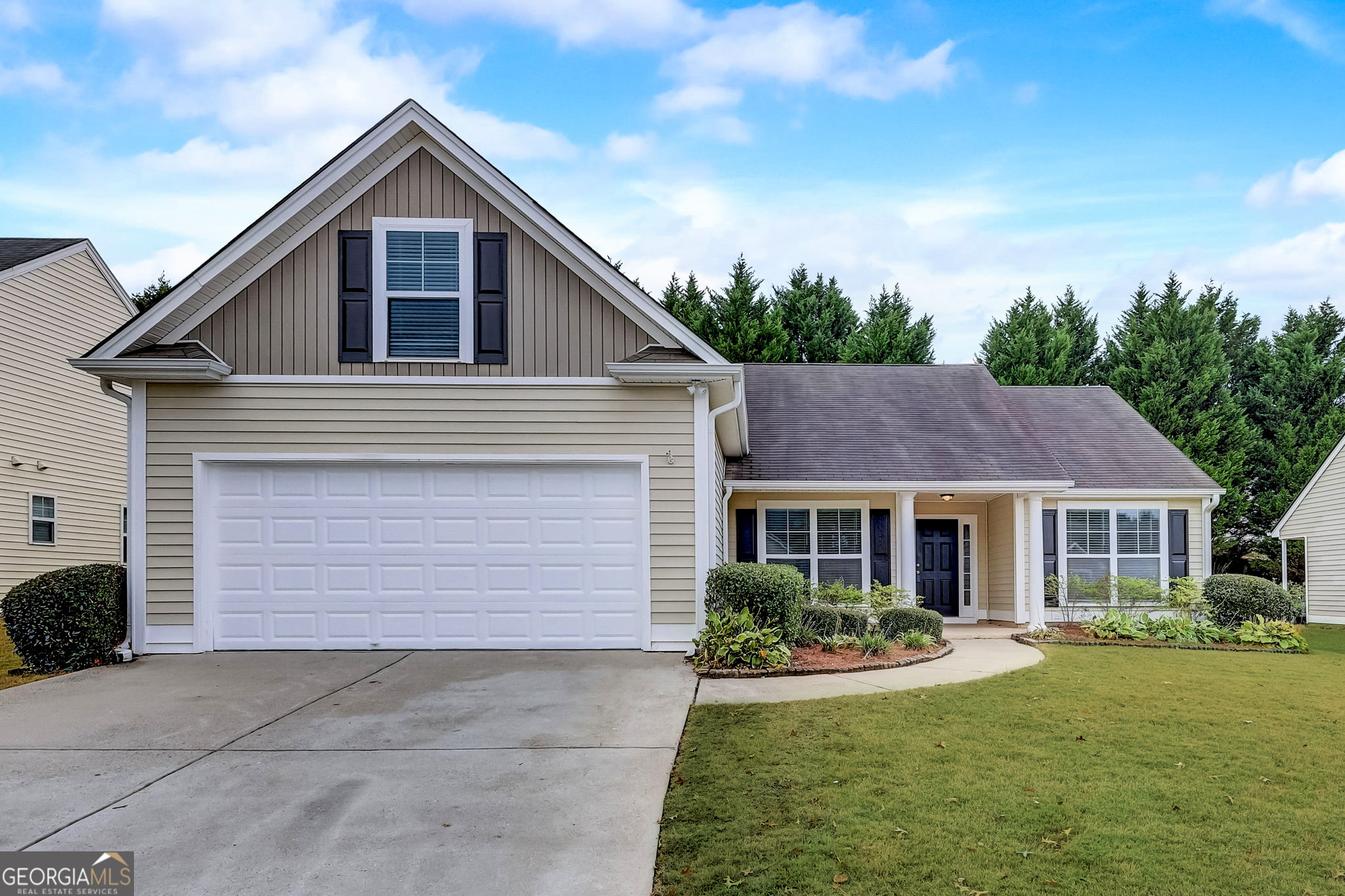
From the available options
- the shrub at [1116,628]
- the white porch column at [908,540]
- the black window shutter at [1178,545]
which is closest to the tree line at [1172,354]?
the black window shutter at [1178,545]

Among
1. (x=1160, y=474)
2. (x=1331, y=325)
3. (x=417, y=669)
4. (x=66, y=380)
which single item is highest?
(x=1331, y=325)

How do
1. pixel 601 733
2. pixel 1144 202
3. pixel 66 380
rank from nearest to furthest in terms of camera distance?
pixel 601 733 < pixel 66 380 < pixel 1144 202

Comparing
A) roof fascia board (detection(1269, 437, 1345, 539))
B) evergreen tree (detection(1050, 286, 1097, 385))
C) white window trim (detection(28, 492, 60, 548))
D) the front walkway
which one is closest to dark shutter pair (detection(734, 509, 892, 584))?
the front walkway

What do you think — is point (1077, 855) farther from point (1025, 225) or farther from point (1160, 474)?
point (1025, 225)

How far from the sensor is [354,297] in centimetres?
996

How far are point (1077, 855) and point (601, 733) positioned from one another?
327 centimetres

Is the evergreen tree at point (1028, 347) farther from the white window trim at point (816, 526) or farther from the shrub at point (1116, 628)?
the shrub at point (1116, 628)

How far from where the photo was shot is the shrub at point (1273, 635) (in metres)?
12.4

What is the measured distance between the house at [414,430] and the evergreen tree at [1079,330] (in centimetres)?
2320

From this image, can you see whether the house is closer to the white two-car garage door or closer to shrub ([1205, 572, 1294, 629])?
the white two-car garage door

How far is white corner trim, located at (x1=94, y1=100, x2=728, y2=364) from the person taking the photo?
963 centimetres

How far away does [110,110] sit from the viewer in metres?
17.6

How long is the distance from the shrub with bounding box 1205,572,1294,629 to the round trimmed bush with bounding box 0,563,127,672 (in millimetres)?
14587

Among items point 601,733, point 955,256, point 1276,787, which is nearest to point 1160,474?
point 1276,787
